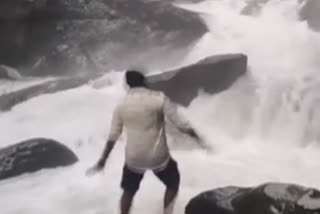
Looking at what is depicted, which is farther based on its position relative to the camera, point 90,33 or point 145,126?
point 90,33

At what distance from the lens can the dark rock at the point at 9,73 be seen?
1641 cm

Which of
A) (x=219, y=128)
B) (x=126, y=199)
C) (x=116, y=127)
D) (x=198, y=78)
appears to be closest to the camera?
(x=116, y=127)

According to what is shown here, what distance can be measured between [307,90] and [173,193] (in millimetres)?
6500

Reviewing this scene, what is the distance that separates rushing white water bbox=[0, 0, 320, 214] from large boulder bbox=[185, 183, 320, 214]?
97cm

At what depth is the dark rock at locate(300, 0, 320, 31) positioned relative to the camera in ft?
53.1

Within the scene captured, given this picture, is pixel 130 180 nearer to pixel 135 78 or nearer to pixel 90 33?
pixel 135 78

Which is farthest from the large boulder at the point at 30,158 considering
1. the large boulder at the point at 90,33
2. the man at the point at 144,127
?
the large boulder at the point at 90,33

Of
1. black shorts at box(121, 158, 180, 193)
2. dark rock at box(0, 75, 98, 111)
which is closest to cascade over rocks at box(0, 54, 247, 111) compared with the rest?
dark rock at box(0, 75, 98, 111)

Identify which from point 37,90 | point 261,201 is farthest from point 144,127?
point 37,90

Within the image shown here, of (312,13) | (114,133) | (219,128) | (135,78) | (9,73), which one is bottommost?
(9,73)

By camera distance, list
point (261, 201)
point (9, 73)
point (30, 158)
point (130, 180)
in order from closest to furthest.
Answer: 1. point (130, 180)
2. point (261, 201)
3. point (30, 158)
4. point (9, 73)

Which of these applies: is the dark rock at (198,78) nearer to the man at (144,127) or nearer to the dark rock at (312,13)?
the dark rock at (312,13)

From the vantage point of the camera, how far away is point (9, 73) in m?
16.6

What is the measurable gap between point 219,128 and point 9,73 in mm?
6086
